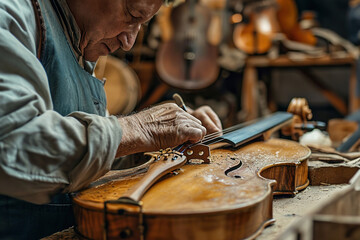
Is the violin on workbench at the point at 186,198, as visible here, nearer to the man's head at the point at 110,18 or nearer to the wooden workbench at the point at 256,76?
the man's head at the point at 110,18

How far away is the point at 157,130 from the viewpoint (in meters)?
0.97

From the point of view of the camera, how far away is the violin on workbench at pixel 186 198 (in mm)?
690

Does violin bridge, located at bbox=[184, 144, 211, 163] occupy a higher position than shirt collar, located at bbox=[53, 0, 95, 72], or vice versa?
shirt collar, located at bbox=[53, 0, 95, 72]

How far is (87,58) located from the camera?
1338mm

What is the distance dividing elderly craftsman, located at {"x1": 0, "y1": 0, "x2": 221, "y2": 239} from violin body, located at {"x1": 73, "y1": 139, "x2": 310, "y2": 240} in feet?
0.27

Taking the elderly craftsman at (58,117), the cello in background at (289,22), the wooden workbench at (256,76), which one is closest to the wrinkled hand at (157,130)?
the elderly craftsman at (58,117)

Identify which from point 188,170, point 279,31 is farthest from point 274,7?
point 188,170

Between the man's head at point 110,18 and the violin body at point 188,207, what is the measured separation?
18.3 inches

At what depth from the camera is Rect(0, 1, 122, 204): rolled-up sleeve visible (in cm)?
72

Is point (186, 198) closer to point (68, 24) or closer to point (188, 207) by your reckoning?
point (188, 207)

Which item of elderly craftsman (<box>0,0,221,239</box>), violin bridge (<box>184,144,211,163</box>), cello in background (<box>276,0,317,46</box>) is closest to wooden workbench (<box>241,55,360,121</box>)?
cello in background (<box>276,0,317,46</box>)

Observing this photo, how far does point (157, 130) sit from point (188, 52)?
321 centimetres

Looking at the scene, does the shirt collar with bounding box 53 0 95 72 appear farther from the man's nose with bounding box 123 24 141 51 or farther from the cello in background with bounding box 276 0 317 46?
the cello in background with bounding box 276 0 317 46

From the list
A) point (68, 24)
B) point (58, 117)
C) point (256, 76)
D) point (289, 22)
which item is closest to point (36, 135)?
point (58, 117)
